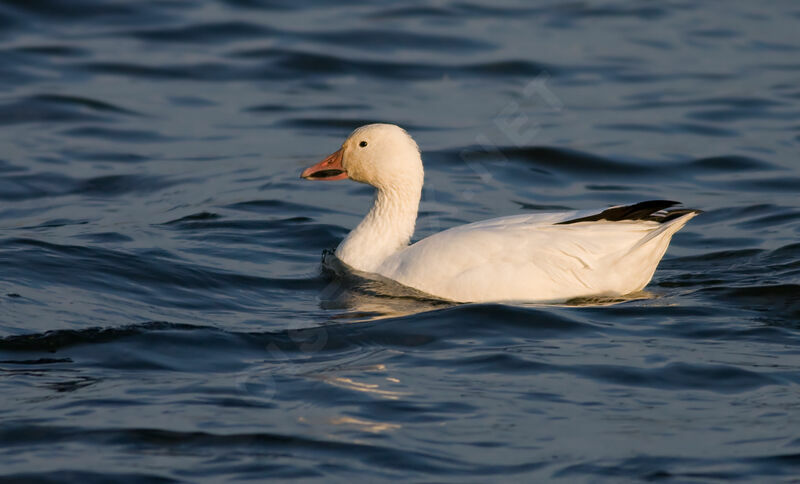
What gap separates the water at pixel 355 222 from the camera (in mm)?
5449

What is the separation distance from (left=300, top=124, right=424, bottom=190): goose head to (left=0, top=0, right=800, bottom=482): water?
0.86 m

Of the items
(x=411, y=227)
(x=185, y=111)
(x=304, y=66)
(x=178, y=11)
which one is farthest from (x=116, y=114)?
(x=411, y=227)

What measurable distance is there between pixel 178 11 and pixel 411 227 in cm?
937

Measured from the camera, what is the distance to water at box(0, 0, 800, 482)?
5449 millimetres

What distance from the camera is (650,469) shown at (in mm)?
5117

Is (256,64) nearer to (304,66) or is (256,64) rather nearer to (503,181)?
(304,66)

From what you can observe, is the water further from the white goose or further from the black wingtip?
Answer: the black wingtip

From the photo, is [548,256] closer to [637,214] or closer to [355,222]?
[637,214]

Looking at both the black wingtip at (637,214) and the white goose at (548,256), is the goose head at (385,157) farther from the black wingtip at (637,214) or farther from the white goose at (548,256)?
the black wingtip at (637,214)

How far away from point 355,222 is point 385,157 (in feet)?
6.28

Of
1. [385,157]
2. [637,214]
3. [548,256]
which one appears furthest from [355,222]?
[637,214]

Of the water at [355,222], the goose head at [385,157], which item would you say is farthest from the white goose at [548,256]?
the goose head at [385,157]

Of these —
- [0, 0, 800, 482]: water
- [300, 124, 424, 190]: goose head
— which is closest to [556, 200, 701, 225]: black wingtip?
[0, 0, 800, 482]: water

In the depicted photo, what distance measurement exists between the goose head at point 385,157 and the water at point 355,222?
864 mm
